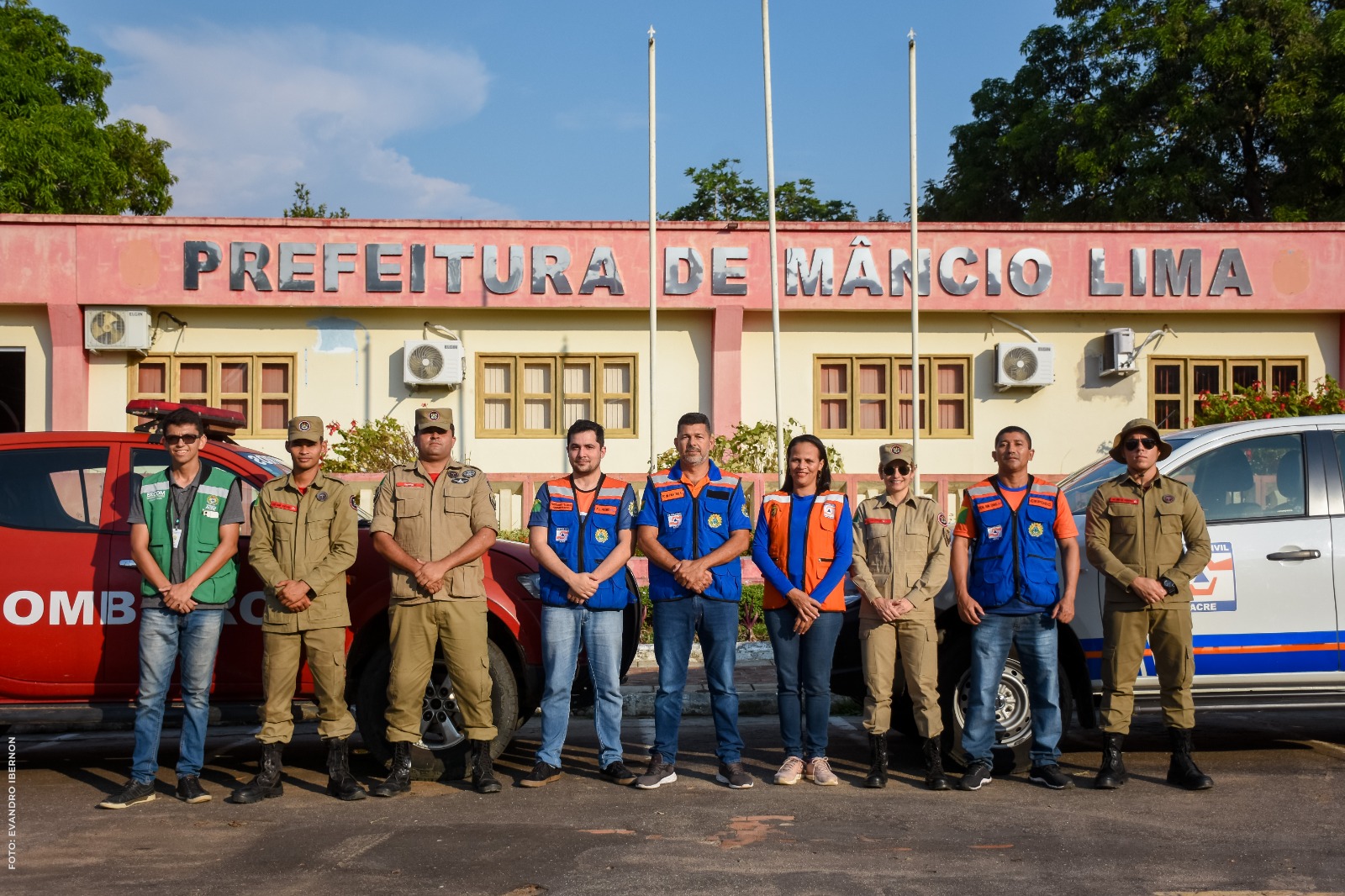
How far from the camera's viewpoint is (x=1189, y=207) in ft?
79.0

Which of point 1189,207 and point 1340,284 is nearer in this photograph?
point 1340,284

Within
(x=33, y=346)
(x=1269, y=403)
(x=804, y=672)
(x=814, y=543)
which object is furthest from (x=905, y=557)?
(x=33, y=346)

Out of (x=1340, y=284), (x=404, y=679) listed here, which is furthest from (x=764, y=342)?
(x=404, y=679)

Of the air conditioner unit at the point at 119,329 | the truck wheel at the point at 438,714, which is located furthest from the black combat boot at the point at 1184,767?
the air conditioner unit at the point at 119,329

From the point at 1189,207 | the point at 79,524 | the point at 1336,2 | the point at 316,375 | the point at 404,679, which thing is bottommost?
the point at 404,679

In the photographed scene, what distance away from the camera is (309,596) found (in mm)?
6125

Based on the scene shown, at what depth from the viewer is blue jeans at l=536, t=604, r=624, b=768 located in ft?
20.8

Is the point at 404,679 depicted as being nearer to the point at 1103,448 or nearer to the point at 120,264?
the point at 120,264

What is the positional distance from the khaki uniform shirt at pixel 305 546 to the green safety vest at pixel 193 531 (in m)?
0.18

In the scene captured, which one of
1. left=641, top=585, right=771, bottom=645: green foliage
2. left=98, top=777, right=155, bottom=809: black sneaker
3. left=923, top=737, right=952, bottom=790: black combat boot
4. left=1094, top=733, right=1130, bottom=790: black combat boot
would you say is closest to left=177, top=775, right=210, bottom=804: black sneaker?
left=98, top=777, right=155, bottom=809: black sneaker

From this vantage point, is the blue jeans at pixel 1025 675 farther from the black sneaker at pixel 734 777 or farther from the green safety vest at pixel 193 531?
the green safety vest at pixel 193 531

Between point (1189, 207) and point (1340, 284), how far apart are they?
25.4 ft

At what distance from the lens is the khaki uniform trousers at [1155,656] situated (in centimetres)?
626

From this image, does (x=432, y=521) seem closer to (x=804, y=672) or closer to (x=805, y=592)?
(x=805, y=592)
